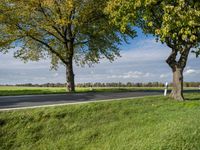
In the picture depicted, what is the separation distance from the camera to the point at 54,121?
13453 mm

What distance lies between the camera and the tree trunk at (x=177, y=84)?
2120cm

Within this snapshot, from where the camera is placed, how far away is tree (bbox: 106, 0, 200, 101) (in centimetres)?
1886

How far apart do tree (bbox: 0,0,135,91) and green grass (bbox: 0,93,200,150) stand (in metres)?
15.8

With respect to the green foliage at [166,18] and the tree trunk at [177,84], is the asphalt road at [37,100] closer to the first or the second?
the tree trunk at [177,84]

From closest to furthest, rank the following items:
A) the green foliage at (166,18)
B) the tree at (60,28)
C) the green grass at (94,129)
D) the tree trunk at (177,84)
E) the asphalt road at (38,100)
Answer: the green grass at (94,129), the asphalt road at (38,100), the green foliage at (166,18), the tree trunk at (177,84), the tree at (60,28)

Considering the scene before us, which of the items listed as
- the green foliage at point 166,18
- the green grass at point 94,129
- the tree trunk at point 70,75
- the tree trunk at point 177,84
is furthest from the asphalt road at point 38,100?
the tree trunk at point 70,75

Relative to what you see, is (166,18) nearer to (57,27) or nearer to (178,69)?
(178,69)

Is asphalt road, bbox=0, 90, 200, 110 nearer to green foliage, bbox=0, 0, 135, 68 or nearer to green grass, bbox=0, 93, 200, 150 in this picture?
green grass, bbox=0, 93, 200, 150

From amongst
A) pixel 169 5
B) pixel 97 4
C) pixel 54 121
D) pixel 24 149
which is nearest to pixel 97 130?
pixel 54 121

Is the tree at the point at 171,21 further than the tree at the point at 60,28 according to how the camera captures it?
No

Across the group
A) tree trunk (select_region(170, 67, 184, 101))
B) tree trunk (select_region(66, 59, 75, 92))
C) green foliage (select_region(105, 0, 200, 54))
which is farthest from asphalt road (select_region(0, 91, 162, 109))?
tree trunk (select_region(66, 59, 75, 92))

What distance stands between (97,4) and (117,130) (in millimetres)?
19955

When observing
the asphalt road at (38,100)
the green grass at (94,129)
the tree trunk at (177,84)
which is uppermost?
the tree trunk at (177,84)

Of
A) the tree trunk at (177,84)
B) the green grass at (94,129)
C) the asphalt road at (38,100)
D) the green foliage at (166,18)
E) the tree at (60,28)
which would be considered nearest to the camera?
the green grass at (94,129)
